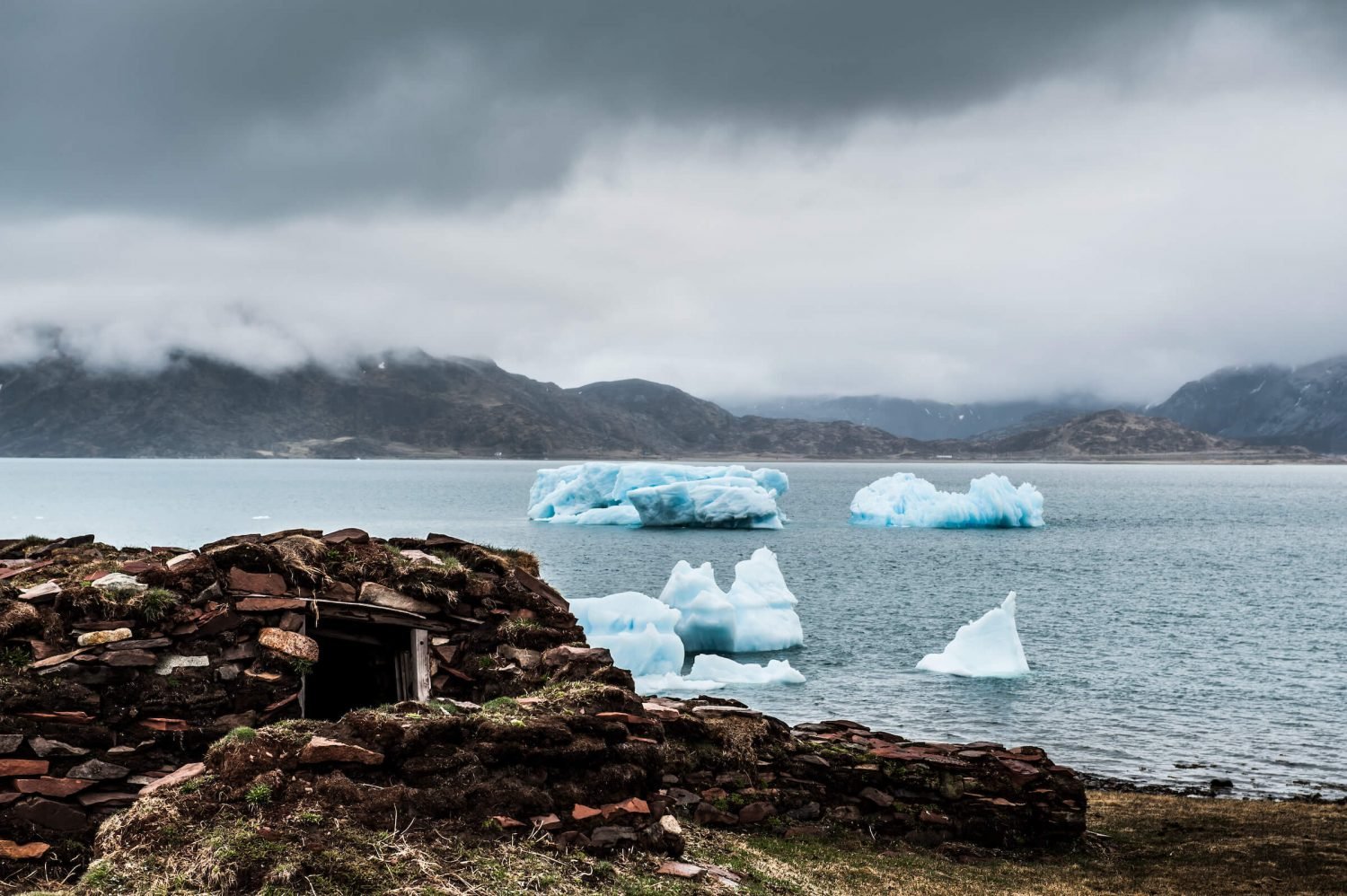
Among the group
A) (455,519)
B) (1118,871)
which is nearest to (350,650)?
(1118,871)

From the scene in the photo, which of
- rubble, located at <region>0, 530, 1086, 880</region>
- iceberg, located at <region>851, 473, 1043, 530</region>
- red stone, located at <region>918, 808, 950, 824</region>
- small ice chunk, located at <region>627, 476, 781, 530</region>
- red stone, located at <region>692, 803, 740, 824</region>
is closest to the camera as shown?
rubble, located at <region>0, 530, 1086, 880</region>

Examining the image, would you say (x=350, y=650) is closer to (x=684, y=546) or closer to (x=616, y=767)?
(x=616, y=767)

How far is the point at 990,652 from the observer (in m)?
34.1

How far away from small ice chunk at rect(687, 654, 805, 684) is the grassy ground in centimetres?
1351

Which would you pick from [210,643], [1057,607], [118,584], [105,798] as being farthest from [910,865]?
[1057,607]

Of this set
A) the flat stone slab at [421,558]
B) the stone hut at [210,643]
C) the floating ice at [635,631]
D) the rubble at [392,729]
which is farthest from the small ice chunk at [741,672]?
the flat stone slab at [421,558]

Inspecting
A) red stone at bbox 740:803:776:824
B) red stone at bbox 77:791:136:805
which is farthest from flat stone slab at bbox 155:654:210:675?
red stone at bbox 740:803:776:824

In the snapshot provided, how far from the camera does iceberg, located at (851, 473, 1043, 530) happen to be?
96.1m

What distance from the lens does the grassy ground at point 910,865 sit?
7.62 metres

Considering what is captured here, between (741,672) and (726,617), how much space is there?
5463 mm

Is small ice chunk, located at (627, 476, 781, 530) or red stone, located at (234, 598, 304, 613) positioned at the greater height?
red stone, located at (234, 598, 304, 613)

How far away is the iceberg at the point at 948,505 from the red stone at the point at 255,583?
8747cm

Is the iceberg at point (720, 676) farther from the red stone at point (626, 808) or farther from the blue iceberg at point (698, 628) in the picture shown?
the red stone at point (626, 808)

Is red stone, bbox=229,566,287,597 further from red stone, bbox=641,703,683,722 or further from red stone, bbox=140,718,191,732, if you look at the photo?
red stone, bbox=641,703,683,722
